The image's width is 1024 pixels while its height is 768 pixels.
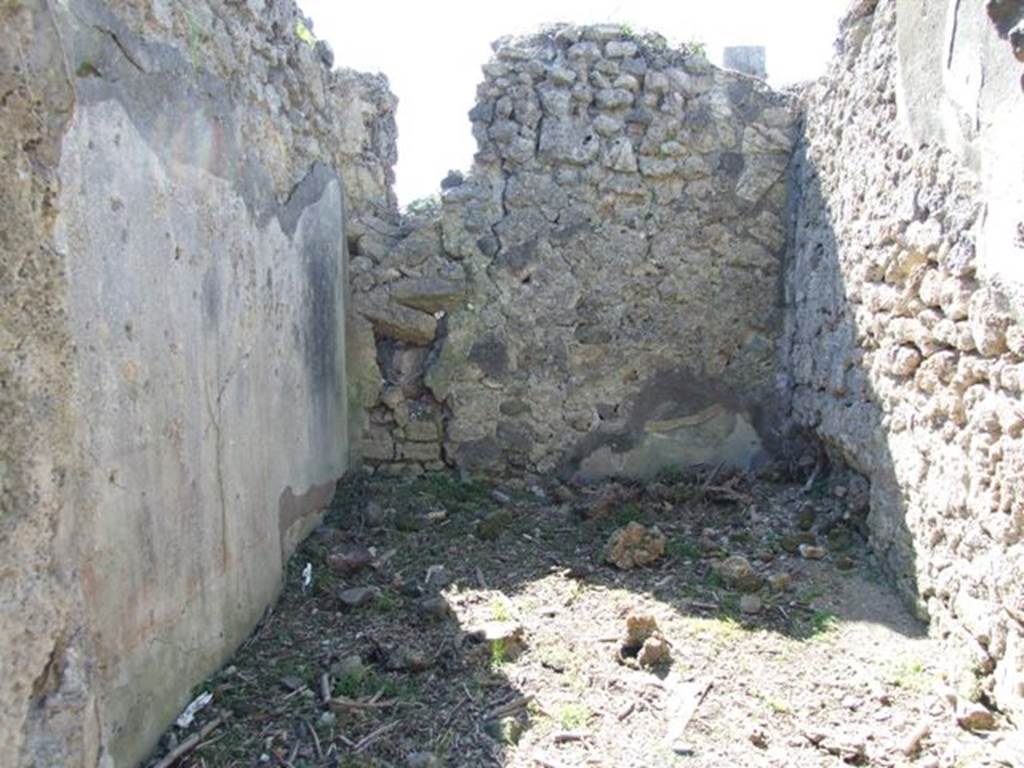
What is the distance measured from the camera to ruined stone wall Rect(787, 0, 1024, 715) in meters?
2.42

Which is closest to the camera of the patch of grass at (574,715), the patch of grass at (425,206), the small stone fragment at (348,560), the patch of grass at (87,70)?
the patch of grass at (87,70)

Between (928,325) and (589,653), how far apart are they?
1.59 m

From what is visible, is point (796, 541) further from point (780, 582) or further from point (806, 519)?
point (780, 582)

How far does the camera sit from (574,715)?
8.70 feet

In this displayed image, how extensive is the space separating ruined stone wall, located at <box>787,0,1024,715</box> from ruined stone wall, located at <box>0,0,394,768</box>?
2.23 meters

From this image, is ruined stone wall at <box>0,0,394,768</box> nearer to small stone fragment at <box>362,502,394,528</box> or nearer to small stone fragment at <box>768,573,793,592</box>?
small stone fragment at <box>362,502,394,528</box>

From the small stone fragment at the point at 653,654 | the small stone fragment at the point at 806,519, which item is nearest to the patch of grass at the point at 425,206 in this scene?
the small stone fragment at the point at 806,519

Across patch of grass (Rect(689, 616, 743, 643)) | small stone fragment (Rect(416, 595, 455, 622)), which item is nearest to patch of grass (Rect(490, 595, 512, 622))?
small stone fragment (Rect(416, 595, 455, 622))

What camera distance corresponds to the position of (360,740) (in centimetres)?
252

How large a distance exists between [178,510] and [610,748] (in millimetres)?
1396

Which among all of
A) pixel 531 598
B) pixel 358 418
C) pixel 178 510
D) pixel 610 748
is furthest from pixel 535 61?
pixel 610 748

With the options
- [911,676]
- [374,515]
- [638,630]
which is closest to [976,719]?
[911,676]

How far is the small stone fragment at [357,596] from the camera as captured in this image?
3.39 metres

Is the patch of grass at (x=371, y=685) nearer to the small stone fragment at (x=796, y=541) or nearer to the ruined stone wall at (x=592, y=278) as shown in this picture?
the small stone fragment at (x=796, y=541)
